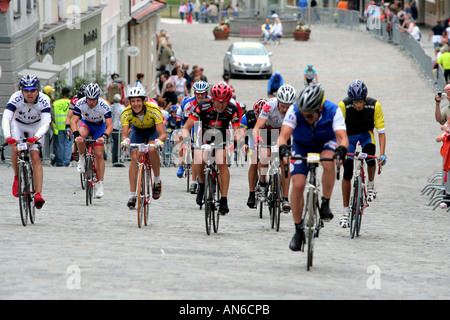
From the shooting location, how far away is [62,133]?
77.1ft

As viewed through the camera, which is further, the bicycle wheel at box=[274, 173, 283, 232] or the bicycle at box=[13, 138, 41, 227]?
the bicycle wheel at box=[274, 173, 283, 232]

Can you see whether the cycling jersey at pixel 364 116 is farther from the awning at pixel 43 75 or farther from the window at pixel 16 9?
the window at pixel 16 9

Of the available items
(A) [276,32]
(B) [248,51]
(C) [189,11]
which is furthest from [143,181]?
(C) [189,11]

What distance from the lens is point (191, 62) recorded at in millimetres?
52312

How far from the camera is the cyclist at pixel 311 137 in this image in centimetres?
1009

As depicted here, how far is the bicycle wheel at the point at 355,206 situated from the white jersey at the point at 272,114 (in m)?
1.43

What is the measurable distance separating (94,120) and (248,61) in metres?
31.4

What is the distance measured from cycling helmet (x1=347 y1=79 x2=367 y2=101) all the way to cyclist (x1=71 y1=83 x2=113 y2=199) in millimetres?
4090

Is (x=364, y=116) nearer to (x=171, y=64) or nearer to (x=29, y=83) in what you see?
(x=29, y=83)

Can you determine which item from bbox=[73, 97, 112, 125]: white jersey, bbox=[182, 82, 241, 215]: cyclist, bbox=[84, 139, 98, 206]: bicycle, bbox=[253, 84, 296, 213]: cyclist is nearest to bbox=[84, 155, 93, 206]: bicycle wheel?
bbox=[84, 139, 98, 206]: bicycle

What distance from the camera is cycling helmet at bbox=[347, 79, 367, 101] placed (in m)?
12.7

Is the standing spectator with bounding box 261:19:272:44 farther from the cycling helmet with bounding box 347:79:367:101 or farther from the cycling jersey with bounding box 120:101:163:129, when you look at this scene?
the cycling helmet with bounding box 347:79:367:101

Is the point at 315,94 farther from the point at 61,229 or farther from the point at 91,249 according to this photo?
the point at 61,229

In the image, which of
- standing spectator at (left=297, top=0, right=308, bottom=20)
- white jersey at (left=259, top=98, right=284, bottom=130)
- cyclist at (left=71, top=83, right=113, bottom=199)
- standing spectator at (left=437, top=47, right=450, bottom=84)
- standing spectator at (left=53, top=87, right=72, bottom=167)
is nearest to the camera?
white jersey at (left=259, top=98, right=284, bottom=130)
